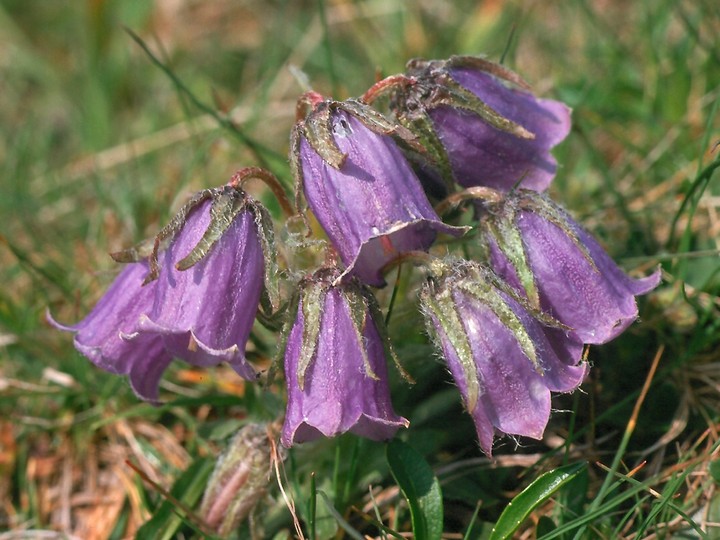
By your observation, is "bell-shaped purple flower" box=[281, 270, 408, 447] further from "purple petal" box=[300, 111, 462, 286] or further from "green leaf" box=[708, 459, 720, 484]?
"green leaf" box=[708, 459, 720, 484]

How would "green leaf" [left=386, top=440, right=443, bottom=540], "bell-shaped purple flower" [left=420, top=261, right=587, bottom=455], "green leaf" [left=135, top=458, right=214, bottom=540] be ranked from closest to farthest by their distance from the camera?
"bell-shaped purple flower" [left=420, top=261, right=587, bottom=455] < "green leaf" [left=386, top=440, right=443, bottom=540] < "green leaf" [left=135, top=458, right=214, bottom=540]

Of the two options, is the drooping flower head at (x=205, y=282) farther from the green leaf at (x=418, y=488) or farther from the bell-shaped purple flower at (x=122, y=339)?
the green leaf at (x=418, y=488)

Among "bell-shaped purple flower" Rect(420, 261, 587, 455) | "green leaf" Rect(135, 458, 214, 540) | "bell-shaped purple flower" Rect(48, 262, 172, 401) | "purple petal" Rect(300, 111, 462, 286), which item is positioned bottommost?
"green leaf" Rect(135, 458, 214, 540)

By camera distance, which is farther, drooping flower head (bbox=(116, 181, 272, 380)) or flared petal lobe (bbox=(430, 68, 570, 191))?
flared petal lobe (bbox=(430, 68, 570, 191))

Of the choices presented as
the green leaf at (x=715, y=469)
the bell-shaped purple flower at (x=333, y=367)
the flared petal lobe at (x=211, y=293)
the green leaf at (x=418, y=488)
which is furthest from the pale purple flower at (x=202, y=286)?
the green leaf at (x=715, y=469)

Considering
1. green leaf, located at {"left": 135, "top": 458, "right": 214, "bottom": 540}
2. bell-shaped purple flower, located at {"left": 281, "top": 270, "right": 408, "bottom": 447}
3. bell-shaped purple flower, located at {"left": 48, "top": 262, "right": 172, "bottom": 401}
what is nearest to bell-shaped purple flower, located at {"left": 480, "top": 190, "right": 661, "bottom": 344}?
bell-shaped purple flower, located at {"left": 281, "top": 270, "right": 408, "bottom": 447}

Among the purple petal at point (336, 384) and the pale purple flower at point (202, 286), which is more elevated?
the pale purple flower at point (202, 286)
